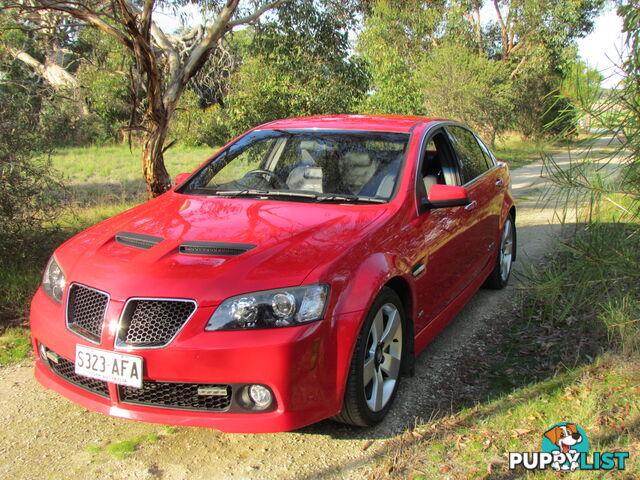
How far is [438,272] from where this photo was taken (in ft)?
12.9

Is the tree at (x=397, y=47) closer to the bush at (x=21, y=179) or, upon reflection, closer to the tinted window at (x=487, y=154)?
the tinted window at (x=487, y=154)

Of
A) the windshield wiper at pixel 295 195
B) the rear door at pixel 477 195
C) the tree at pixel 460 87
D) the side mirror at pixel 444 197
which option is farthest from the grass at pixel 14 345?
the tree at pixel 460 87

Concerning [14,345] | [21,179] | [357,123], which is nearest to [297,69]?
[21,179]

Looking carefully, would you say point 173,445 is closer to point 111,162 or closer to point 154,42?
point 154,42

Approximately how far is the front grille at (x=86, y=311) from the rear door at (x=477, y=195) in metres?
2.71

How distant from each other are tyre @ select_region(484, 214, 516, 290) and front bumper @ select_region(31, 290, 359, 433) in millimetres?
3112

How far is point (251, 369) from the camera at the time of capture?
2.64 meters

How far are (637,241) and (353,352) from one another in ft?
6.56

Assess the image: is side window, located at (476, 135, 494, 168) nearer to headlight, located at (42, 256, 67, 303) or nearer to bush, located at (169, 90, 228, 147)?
headlight, located at (42, 256, 67, 303)

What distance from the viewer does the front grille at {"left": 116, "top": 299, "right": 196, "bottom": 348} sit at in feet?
8.84

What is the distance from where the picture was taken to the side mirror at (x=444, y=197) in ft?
12.4

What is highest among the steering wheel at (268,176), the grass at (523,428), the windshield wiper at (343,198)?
the steering wheel at (268,176)

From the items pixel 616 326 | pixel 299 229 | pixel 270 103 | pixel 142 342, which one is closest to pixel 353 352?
pixel 299 229

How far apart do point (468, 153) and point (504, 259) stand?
50.9 inches
